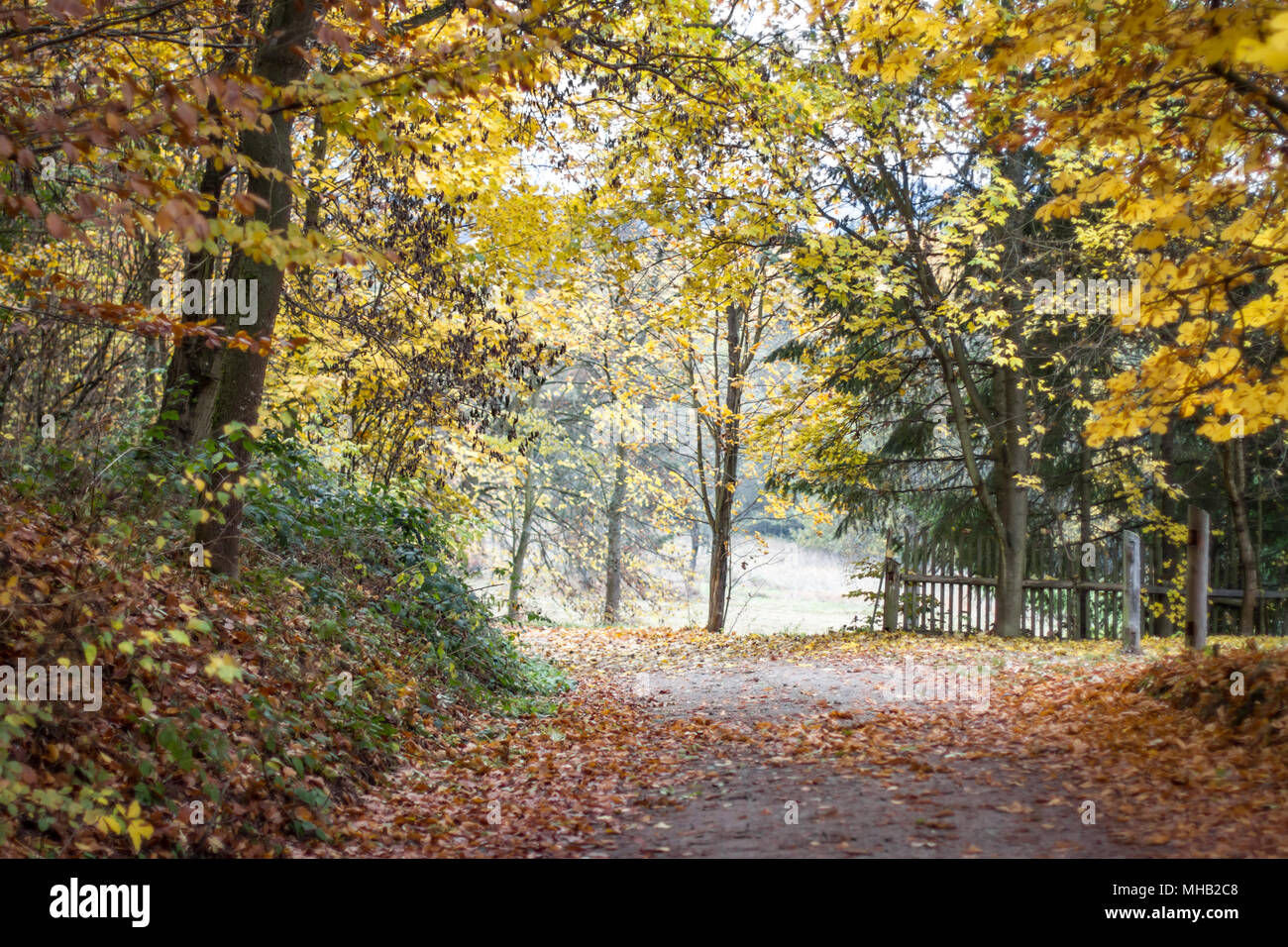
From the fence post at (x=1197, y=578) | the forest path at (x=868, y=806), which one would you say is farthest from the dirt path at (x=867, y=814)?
the fence post at (x=1197, y=578)

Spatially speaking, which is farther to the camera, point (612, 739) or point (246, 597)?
point (612, 739)

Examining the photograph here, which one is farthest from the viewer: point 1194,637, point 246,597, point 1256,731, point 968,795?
point 1194,637

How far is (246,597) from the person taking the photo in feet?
21.8

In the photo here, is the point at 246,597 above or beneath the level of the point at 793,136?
beneath

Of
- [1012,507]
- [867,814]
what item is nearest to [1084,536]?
[1012,507]

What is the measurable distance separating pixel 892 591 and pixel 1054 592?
9.03ft

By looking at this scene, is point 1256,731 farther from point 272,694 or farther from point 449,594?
point 449,594

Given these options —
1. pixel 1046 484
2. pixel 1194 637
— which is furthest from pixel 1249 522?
pixel 1194 637

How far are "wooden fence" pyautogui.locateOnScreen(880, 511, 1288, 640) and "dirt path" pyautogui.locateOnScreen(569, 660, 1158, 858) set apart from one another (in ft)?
32.0

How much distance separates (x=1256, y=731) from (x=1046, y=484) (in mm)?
11886

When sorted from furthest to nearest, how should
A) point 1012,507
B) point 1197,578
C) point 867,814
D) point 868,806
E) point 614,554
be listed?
point 614,554 < point 1012,507 < point 1197,578 < point 868,806 < point 867,814

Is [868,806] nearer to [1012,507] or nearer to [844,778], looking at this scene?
[844,778]

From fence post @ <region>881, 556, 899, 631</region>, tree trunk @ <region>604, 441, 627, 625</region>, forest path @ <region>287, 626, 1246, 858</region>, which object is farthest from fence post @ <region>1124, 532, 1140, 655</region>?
tree trunk @ <region>604, 441, 627, 625</region>

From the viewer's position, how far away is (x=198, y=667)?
526cm
